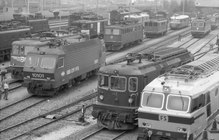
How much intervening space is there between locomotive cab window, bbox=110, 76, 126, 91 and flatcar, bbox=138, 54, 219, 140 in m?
1.85

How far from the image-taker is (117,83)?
1697cm

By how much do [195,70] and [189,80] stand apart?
188 cm

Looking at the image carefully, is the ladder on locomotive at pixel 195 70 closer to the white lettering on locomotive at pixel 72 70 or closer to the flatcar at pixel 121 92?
the flatcar at pixel 121 92

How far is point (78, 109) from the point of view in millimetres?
20766

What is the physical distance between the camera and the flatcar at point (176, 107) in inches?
552

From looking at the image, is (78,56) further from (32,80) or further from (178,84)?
(178,84)

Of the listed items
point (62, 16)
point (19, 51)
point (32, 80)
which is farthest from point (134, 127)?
point (62, 16)

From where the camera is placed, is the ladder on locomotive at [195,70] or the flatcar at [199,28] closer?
the ladder on locomotive at [195,70]

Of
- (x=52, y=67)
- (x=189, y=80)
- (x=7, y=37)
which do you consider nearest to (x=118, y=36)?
(x=7, y=37)

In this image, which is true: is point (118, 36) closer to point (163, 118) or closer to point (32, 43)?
point (32, 43)

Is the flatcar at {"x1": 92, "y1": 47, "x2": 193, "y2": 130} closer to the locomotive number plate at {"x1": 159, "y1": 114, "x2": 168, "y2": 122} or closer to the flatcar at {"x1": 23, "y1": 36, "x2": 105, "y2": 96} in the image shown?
the locomotive number plate at {"x1": 159, "y1": 114, "x2": 168, "y2": 122}

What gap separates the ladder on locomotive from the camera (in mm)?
15512

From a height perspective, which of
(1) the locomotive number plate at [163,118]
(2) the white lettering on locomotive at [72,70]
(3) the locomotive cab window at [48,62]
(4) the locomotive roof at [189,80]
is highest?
(4) the locomotive roof at [189,80]

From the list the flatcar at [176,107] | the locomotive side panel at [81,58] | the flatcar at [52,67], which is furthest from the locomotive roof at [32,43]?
the flatcar at [176,107]
